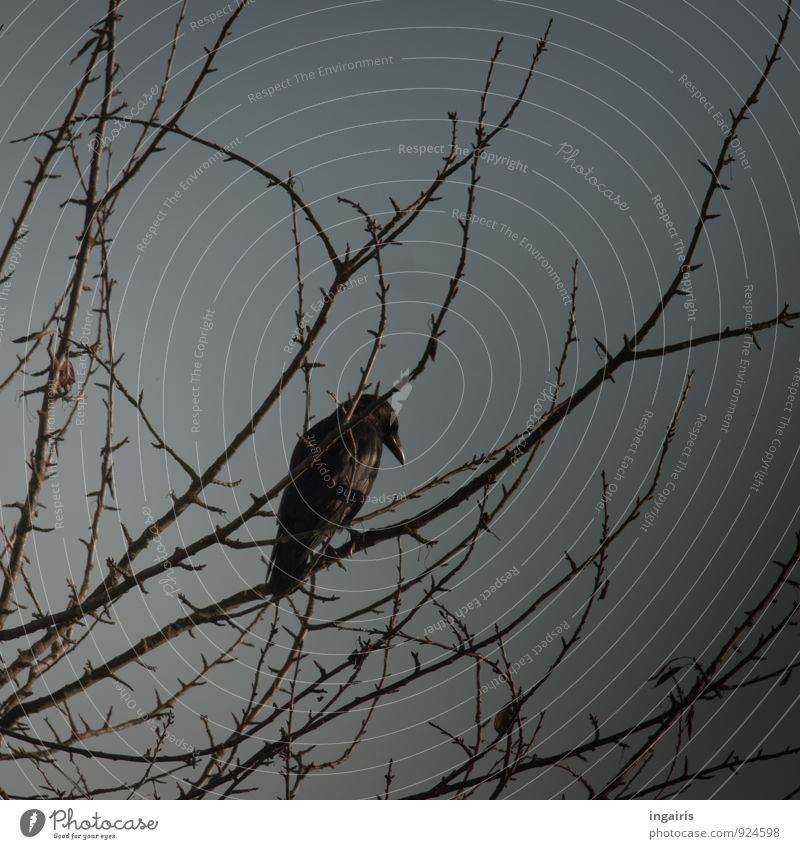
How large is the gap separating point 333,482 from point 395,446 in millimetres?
256

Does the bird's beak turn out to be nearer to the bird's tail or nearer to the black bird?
the black bird

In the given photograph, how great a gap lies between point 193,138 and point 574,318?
994 millimetres

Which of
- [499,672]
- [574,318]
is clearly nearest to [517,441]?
[574,318]

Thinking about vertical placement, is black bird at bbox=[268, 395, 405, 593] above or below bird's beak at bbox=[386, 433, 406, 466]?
below

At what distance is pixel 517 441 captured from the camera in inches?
74.3

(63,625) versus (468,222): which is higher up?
(468,222)

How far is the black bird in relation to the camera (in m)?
2.71
